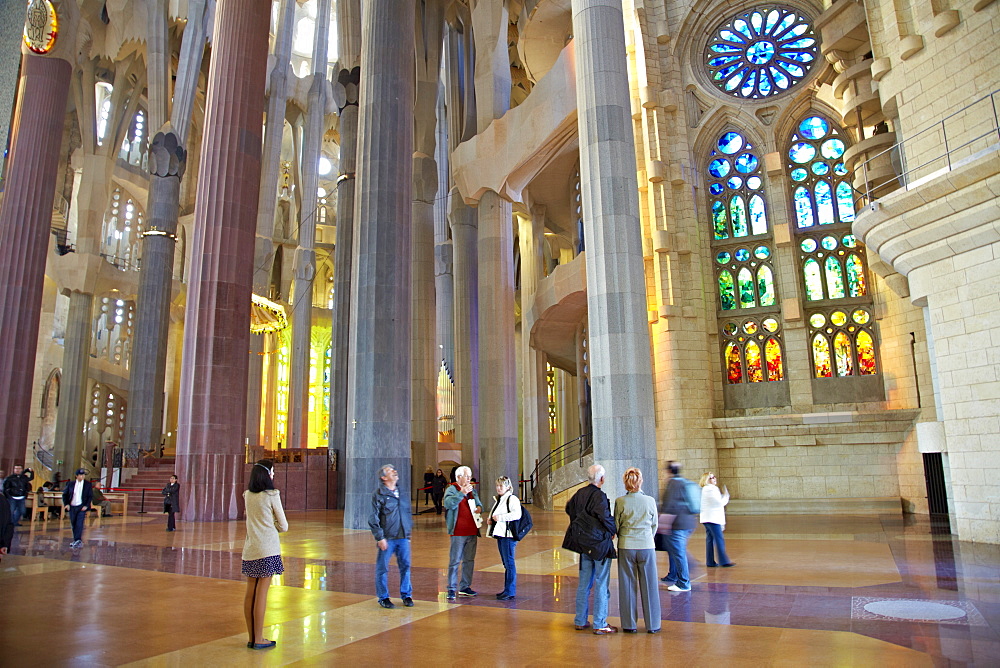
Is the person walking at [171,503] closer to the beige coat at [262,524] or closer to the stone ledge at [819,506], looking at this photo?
the beige coat at [262,524]

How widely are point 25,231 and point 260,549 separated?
2044 cm

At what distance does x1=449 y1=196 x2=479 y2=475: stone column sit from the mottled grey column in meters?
14.8

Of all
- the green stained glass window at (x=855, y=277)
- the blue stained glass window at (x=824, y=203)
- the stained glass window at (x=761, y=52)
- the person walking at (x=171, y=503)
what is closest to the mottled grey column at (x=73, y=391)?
the person walking at (x=171, y=503)

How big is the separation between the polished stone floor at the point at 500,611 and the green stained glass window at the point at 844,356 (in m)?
7.43

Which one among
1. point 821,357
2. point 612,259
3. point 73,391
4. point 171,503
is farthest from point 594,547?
point 73,391

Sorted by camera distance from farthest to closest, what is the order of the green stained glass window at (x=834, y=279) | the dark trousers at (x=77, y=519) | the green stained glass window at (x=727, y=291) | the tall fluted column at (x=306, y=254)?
the tall fluted column at (x=306, y=254) < the green stained glass window at (x=727, y=291) < the green stained glass window at (x=834, y=279) < the dark trousers at (x=77, y=519)

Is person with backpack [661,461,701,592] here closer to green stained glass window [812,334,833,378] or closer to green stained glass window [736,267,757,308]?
green stained glass window [812,334,833,378]

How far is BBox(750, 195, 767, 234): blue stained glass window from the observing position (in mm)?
18391

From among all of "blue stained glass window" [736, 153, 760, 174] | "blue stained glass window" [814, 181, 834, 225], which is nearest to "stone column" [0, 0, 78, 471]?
"blue stained glass window" [736, 153, 760, 174]

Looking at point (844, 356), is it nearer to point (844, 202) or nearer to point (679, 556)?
point (844, 202)

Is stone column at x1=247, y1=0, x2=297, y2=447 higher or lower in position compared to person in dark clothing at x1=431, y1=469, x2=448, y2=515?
higher

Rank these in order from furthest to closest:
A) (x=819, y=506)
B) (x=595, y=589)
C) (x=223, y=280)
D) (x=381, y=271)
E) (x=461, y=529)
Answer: (x=223, y=280) → (x=819, y=506) → (x=381, y=271) → (x=461, y=529) → (x=595, y=589)

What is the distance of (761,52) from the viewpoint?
18766 mm

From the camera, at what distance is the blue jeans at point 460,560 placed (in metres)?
6.50
